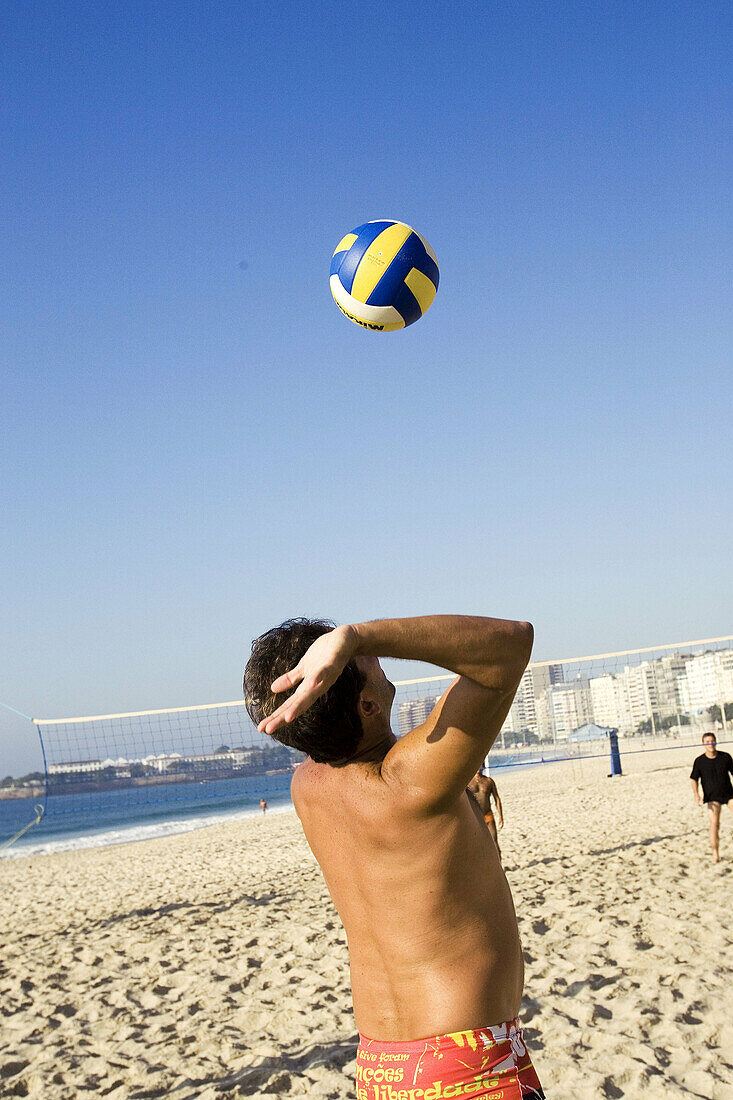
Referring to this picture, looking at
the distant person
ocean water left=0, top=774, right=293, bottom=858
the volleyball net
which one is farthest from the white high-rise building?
ocean water left=0, top=774, right=293, bottom=858

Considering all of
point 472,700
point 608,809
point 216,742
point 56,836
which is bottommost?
point 56,836

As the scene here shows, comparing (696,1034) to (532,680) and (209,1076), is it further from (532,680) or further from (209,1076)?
(532,680)

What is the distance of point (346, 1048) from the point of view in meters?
4.05

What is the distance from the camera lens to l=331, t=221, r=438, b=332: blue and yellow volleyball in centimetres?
365

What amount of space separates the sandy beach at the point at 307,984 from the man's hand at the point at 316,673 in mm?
3040

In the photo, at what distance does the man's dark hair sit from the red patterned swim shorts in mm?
498

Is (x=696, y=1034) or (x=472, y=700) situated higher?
(x=472, y=700)

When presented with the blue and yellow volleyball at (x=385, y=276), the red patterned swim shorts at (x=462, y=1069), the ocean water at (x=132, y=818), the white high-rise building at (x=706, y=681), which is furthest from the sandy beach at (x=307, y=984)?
the ocean water at (x=132, y=818)

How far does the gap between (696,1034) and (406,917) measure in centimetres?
319

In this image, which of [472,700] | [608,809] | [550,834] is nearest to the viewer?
[472,700]

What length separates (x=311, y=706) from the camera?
4.49 feet

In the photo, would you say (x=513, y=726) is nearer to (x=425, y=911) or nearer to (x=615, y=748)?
(x=615, y=748)

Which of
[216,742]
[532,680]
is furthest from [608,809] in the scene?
[216,742]

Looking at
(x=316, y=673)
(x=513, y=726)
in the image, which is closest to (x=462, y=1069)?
(x=316, y=673)
